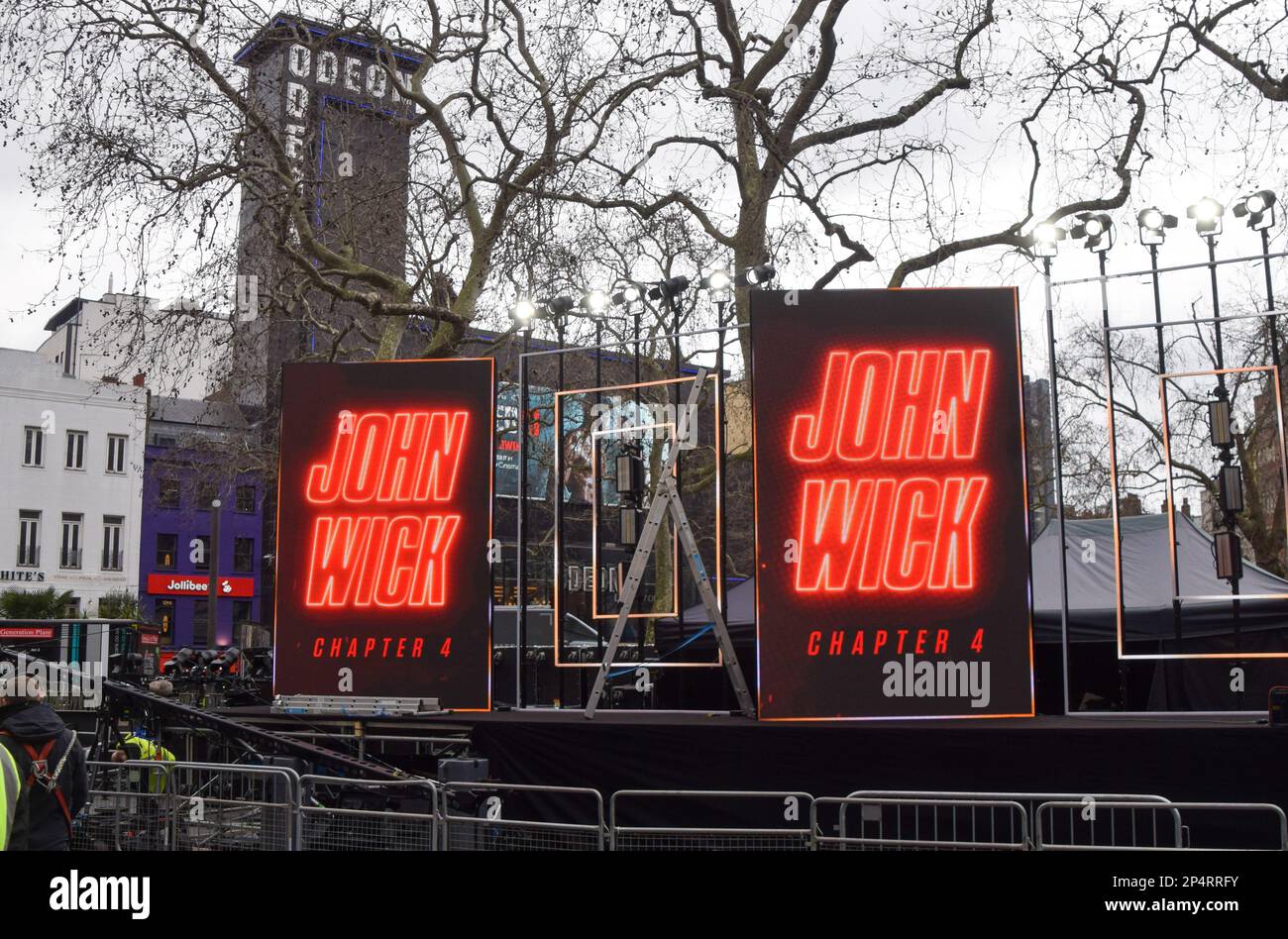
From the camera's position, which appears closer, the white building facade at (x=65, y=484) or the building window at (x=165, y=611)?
the white building facade at (x=65, y=484)

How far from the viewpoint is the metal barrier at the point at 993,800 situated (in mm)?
8094

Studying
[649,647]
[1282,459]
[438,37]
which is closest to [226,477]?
[649,647]

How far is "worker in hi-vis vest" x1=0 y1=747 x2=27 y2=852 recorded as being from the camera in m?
5.43

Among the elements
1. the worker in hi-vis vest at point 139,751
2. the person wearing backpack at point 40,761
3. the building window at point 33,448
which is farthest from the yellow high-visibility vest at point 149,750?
the building window at point 33,448

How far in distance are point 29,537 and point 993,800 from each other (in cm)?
5169

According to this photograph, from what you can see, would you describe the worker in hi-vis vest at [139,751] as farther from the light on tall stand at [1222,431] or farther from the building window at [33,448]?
the building window at [33,448]

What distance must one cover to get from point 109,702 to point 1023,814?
9958mm

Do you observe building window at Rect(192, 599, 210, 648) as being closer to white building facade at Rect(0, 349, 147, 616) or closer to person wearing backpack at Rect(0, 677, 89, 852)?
white building facade at Rect(0, 349, 147, 616)

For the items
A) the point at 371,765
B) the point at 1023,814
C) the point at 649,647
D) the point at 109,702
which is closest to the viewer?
the point at 1023,814

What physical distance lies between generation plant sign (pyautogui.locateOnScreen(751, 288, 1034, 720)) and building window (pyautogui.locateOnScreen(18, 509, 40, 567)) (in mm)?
48569

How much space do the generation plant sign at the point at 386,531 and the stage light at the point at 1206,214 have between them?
710cm

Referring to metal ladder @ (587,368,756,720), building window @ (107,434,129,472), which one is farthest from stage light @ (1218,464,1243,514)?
building window @ (107,434,129,472)
